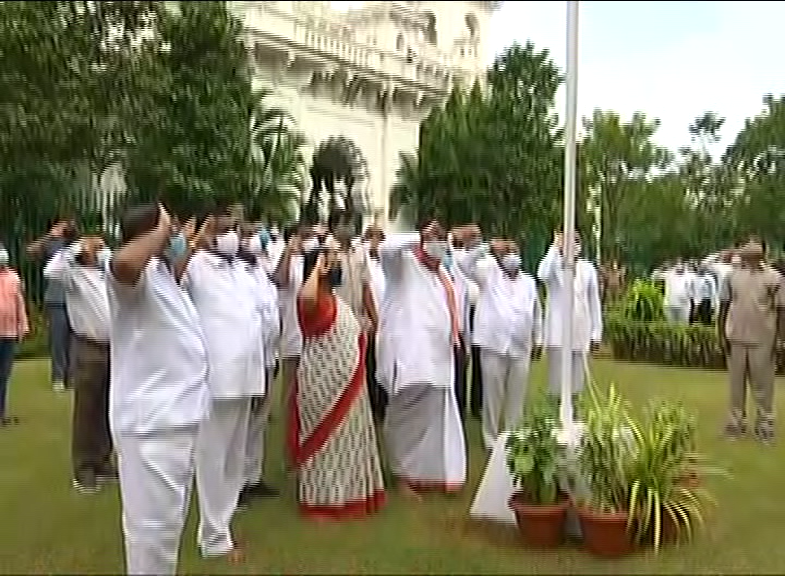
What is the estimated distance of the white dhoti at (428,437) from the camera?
6.28 metres

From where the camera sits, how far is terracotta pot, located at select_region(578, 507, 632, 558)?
4.89 meters

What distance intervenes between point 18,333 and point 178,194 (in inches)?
389

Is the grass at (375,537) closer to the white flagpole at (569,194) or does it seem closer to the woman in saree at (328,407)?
the woman in saree at (328,407)

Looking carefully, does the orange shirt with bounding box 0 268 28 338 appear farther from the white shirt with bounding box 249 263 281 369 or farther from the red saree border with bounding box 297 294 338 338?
the red saree border with bounding box 297 294 338 338

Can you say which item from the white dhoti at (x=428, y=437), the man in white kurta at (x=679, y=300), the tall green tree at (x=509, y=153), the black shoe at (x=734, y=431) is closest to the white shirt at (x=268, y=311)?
the white dhoti at (x=428, y=437)

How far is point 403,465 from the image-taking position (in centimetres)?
641

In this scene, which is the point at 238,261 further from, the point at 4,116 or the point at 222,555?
the point at 4,116

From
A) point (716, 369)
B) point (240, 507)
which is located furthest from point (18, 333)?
point (716, 369)

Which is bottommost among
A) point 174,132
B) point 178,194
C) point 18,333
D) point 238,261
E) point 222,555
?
point 222,555

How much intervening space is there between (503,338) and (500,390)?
1.41ft

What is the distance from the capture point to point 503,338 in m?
7.38

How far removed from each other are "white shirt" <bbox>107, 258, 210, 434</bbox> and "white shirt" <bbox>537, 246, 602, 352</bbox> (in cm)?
534

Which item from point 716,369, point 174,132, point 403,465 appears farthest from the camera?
point 174,132

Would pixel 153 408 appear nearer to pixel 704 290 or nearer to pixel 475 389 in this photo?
pixel 475 389
